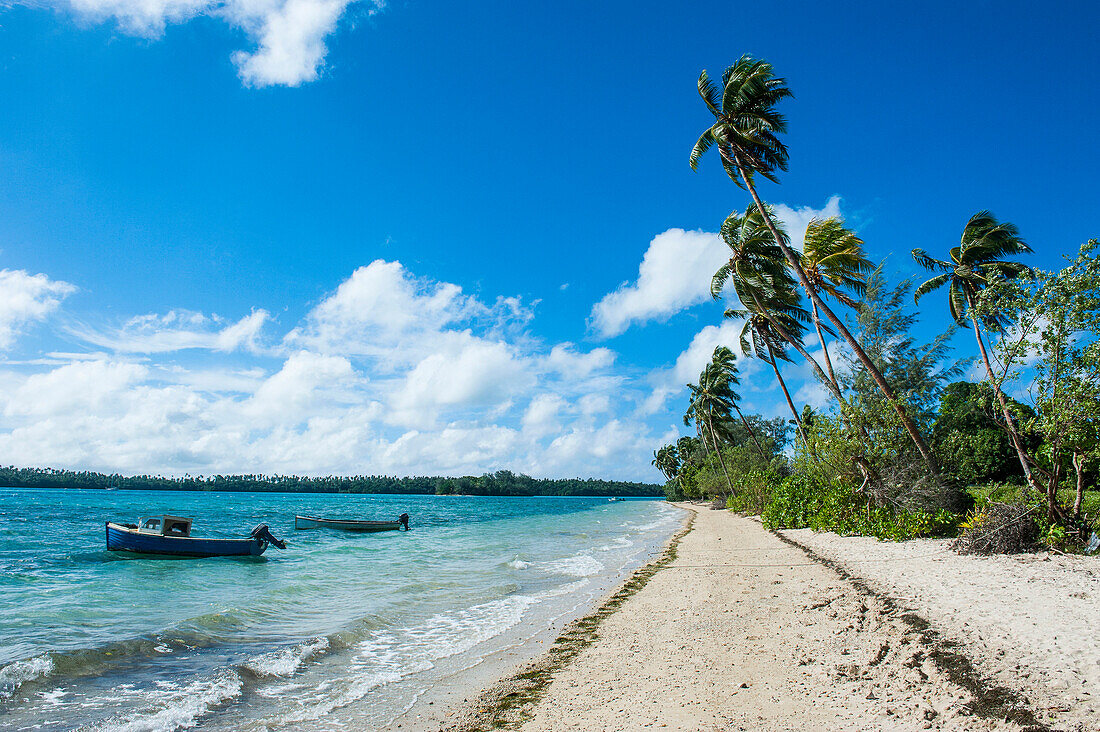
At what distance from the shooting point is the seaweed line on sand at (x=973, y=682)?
436 cm

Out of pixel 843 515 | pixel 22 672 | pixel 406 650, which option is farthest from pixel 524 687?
pixel 843 515

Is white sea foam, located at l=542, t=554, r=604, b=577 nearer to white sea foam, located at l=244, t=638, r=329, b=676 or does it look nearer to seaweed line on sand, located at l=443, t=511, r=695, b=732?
seaweed line on sand, located at l=443, t=511, r=695, b=732

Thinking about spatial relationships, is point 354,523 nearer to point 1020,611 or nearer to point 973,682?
point 1020,611

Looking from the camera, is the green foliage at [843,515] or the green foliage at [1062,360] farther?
the green foliage at [843,515]

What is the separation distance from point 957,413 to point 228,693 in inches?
1188

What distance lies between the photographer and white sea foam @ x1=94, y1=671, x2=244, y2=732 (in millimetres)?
5656

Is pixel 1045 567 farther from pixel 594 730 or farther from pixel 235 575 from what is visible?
pixel 235 575

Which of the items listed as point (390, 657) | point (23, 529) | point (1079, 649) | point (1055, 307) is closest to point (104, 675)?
point (390, 657)

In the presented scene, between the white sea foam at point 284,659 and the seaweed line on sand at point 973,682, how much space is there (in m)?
7.60

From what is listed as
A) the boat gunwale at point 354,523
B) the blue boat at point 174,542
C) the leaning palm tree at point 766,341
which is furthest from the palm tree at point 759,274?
the boat gunwale at point 354,523

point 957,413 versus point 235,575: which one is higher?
point 957,413

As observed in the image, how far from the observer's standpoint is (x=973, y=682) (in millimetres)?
5047

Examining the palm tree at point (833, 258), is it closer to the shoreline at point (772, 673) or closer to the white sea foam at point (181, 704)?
the shoreline at point (772, 673)

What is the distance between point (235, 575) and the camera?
16312 millimetres
